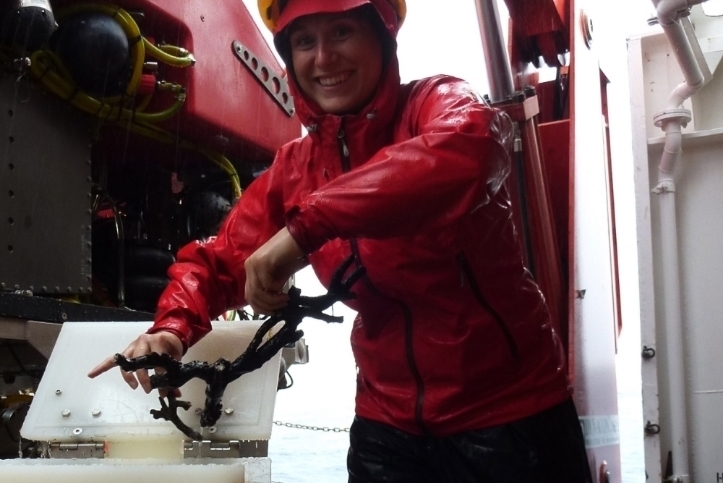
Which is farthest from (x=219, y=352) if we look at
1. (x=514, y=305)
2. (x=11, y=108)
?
(x=11, y=108)

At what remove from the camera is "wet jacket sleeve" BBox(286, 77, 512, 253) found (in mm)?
1192

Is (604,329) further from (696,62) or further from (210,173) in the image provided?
(210,173)

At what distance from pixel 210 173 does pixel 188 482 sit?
2879 mm

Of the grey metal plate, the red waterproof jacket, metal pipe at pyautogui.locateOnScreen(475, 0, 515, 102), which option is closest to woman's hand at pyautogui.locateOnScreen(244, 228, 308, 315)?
the red waterproof jacket

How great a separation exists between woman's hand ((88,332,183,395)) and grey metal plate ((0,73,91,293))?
1.27m

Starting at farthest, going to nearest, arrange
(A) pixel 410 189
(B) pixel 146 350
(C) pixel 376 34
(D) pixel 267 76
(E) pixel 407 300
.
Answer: (D) pixel 267 76
(C) pixel 376 34
(E) pixel 407 300
(B) pixel 146 350
(A) pixel 410 189

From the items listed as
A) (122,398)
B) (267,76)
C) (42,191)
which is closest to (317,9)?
(122,398)

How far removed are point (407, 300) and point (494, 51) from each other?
944 millimetres

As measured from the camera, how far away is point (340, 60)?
1.62m

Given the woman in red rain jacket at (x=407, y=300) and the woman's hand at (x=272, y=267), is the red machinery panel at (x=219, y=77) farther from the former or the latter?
the woman's hand at (x=272, y=267)

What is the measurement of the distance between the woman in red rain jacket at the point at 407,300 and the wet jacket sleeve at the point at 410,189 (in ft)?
0.20

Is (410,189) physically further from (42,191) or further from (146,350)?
(42,191)

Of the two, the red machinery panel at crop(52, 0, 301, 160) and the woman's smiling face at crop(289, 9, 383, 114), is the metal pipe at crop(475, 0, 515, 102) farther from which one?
the red machinery panel at crop(52, 0, 301, 160)

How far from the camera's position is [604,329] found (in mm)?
2340
